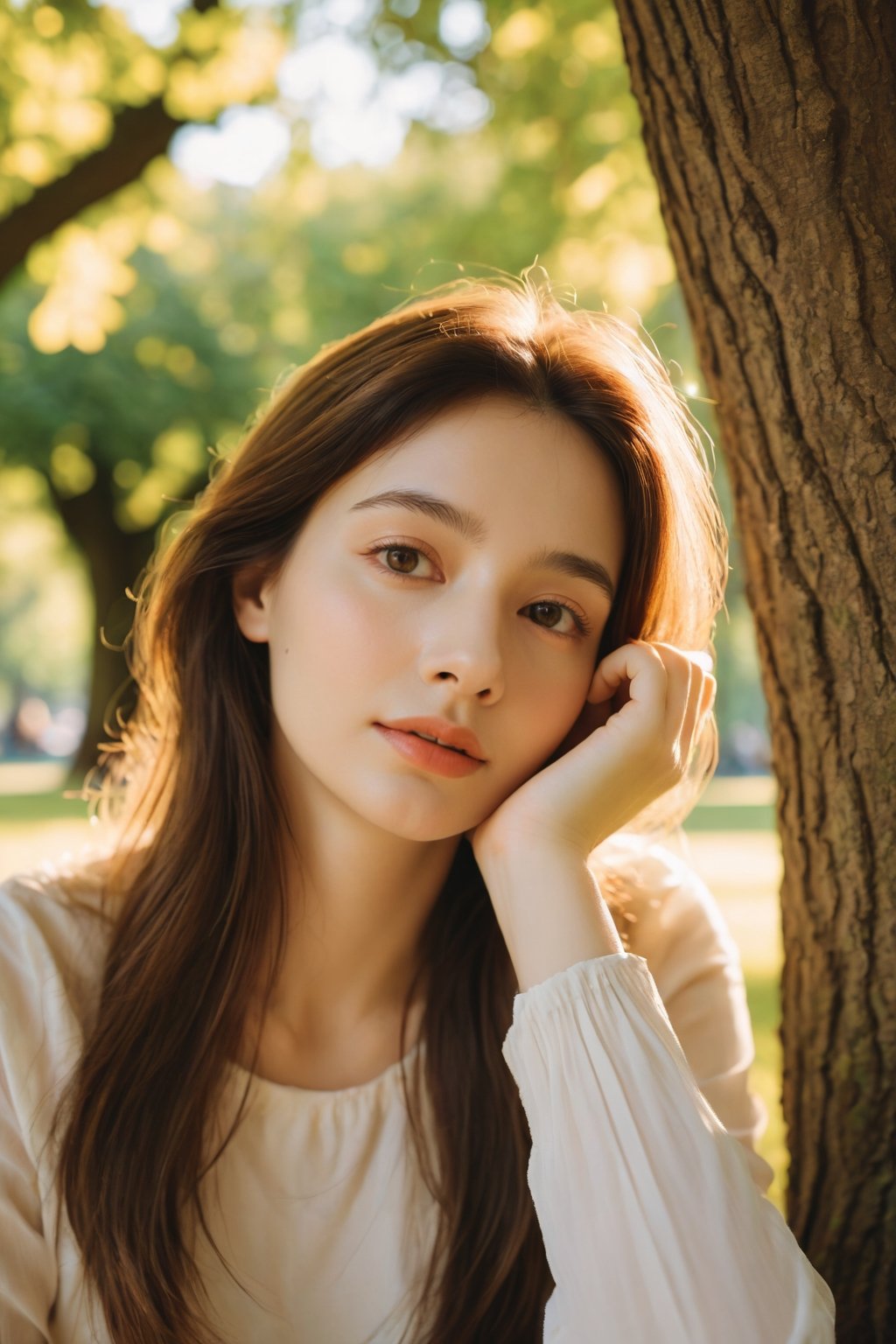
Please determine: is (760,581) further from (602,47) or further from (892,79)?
(602,47)

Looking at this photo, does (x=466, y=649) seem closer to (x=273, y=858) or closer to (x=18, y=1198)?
(x=273, y=858)

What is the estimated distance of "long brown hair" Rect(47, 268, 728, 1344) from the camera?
2.22 meters

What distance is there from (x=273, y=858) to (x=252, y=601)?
53cm

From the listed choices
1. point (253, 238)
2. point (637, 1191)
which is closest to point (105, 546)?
point (253, 238)

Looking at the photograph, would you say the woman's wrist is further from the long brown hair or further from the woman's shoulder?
the woman's shoulder

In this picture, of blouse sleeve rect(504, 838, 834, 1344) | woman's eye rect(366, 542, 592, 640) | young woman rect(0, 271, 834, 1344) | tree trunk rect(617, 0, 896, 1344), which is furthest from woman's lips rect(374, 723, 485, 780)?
tree trunk rect(617, 0, 896, 1344)

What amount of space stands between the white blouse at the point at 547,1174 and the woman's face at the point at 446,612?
0.45 metres

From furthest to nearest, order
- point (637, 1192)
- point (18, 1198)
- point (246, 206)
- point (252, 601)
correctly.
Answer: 1. point (246, 206)
2. point (252, 601)
3. point (18, 1198)
4. point (637, 1192)

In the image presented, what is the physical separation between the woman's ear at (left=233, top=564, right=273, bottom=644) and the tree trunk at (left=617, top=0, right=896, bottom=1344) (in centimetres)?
97

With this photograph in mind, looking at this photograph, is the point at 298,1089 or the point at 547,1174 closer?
the point at 547,1174

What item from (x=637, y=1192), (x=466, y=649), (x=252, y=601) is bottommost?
(x=637, y=1192)

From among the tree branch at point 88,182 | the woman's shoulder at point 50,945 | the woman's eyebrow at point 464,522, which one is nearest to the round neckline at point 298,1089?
the woman's shoulder at point 50,945

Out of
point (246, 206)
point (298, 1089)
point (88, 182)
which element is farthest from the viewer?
point (246, 206)

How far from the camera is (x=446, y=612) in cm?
221
